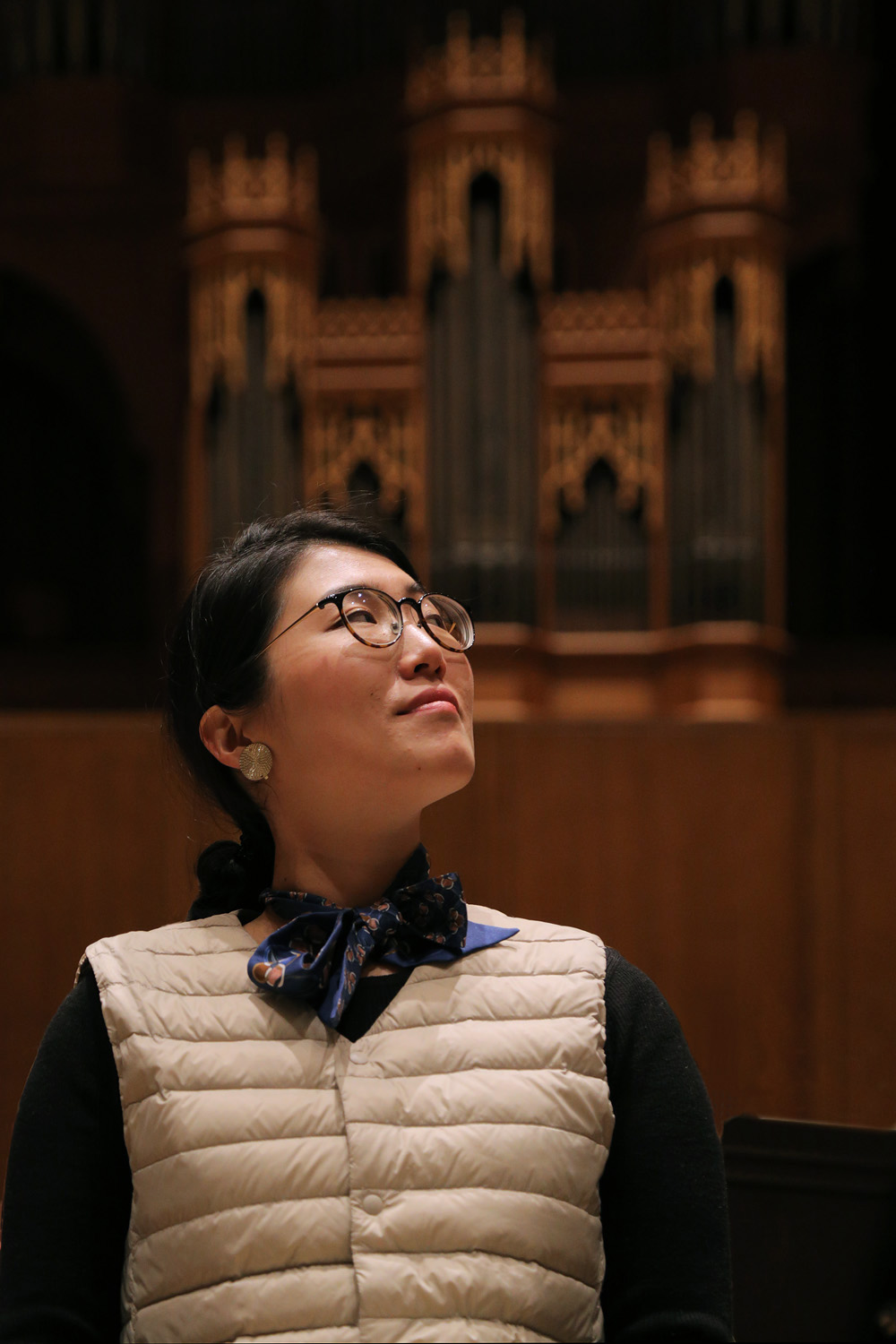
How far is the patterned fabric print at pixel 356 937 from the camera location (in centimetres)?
112

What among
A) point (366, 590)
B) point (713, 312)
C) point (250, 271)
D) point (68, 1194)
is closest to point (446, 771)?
point (366, 590)

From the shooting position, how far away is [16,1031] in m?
3.45

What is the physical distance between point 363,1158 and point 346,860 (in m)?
0.26

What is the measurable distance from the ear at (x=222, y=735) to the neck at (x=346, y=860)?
0.09 metres

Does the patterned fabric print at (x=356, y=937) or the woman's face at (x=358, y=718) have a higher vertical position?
the woman's face at (x=358, y=718)

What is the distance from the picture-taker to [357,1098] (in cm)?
107

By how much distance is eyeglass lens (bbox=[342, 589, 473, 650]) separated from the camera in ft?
3.93

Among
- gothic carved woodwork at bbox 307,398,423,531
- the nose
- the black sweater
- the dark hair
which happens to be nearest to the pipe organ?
gothic carved woodwork at bbox 307,398,423,531

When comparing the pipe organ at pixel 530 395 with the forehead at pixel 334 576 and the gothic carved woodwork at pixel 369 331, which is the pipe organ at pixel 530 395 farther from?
the forehead at pixel 334 576

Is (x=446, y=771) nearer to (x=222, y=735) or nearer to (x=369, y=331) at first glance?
(x=222, y=735)

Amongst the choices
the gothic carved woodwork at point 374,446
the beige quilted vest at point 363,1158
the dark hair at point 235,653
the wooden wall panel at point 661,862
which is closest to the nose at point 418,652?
the dark hair at point 235,653

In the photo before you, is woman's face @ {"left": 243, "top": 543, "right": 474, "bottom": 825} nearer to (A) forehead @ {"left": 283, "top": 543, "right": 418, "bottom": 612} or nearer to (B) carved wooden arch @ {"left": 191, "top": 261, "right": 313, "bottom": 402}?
(A) forehead @ {"left": 283, "top": 543, "right": 418, "bottom": 612}

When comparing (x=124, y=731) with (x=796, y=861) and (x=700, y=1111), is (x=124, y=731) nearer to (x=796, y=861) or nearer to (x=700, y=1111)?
(x=796, y=861)

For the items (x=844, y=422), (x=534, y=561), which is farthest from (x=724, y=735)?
(x=844, y=422)
